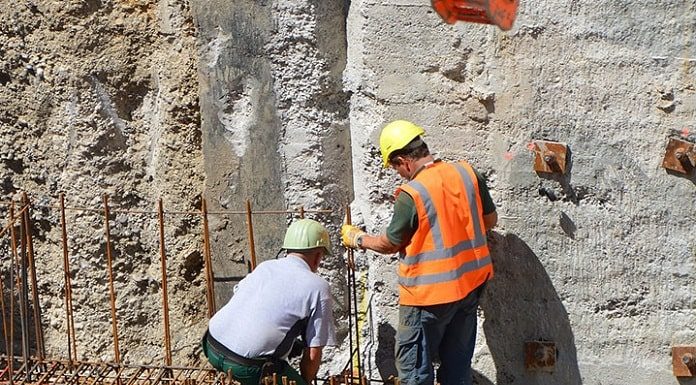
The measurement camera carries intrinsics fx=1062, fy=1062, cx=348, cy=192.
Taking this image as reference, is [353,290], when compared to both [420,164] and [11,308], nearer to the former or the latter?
[420,164]

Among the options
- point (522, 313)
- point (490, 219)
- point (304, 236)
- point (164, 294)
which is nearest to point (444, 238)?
point (490, 219)

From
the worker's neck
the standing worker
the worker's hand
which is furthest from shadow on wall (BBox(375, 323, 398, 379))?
the worker's neck

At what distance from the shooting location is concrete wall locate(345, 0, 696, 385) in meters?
4.45

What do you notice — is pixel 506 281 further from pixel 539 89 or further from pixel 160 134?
pixel 160 134

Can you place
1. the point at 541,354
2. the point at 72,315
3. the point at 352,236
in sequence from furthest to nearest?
the point at 72,315
the point at 541,354
the point at 352,236

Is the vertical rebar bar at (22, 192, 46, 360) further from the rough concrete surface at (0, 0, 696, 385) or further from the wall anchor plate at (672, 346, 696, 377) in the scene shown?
the wall anchor plate at (672, 346, 696, 377)

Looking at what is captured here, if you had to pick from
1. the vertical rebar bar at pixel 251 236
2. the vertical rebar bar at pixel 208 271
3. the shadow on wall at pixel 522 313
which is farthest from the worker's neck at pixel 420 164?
the vertical rebar bar at pixel 208 271

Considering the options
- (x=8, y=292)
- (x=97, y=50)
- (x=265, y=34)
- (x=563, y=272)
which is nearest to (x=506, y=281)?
(x=563, y=272)

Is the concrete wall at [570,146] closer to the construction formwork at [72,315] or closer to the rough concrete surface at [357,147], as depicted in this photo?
the rough concrete surface at [357,147]

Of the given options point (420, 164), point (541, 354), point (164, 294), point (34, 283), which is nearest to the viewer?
point (420, 164)

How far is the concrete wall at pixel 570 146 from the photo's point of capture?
445 cm

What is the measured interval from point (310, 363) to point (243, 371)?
287mm

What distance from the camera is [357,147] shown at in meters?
4.98

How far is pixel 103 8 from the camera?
5113mm
